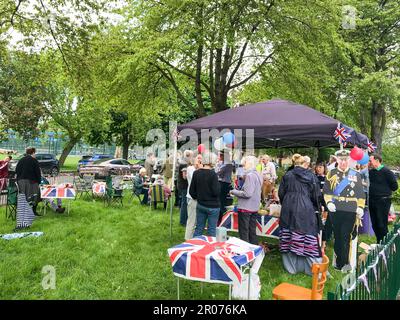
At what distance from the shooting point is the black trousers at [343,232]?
17.1ft

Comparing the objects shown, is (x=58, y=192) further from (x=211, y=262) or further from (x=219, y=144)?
(x=211, y=262)

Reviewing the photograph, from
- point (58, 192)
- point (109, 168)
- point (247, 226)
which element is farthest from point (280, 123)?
point (109, 168)

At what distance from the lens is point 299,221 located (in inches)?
204

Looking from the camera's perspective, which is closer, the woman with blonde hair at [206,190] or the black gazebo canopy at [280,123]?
the woman with blonde hair at [206,190]

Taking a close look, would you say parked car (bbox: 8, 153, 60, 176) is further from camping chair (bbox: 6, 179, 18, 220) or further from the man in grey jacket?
the man in grey jacket

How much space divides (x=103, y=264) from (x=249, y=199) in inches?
99.7

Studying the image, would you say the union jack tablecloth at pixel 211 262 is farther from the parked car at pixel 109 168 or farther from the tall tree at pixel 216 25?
the parked car at pixel 109 168

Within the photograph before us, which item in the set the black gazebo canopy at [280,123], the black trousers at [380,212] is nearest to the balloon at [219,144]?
the black gazebo canopy at [280,123]

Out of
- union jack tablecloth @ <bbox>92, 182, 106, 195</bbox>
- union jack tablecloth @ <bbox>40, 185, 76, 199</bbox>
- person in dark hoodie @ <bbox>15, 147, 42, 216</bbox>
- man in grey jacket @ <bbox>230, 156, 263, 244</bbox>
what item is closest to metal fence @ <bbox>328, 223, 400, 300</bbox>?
man in grey jacket @ <bbox>230, 156, 263, 244</bbox>

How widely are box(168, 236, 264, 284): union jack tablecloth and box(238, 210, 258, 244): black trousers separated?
202 cm

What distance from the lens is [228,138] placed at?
693 cm

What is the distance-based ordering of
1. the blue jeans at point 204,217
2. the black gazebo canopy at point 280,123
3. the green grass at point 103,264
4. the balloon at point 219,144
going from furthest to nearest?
the balloon at point 219,144, the black gazebo canopy at point 280,123, the blue jeans at point 204,217, the green grass at point 103,264

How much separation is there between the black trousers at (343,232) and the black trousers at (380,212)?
5.18 ft

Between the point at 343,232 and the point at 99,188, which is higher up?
the point at 99,188
